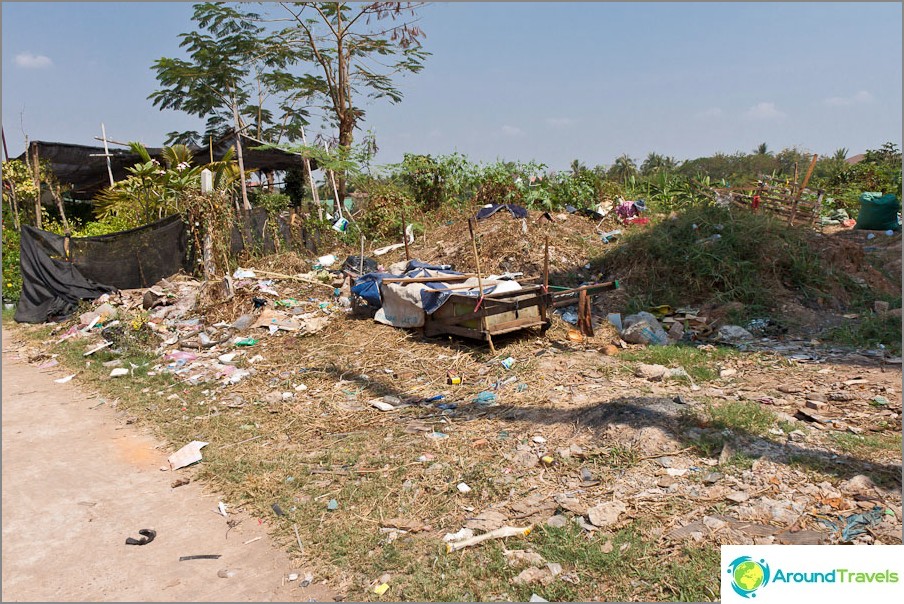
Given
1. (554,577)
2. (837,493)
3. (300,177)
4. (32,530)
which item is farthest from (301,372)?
(300,177)

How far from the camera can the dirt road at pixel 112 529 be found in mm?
3115

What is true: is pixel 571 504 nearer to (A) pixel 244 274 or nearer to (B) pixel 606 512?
(B) pixel 606 512

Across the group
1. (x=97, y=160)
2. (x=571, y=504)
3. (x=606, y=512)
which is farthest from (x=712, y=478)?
(x=97, y=160)

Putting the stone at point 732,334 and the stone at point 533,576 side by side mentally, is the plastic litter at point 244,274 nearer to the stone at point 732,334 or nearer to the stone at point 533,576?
the stone at point 732,334

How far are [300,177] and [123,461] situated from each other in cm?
1492

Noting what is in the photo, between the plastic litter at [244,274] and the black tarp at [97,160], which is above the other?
the black tarp at [97,160]

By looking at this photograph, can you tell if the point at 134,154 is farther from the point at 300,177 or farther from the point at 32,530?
the point at 32,530

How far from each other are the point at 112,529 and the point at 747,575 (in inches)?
137

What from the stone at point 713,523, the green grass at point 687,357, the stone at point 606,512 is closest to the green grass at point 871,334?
the green grass at point 687,357

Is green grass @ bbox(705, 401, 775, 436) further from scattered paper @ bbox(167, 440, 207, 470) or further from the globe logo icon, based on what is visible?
scattered paper @ bbox(167, 440, 207, 470)

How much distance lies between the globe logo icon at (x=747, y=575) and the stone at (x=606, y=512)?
781mm

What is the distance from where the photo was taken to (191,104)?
19.9m

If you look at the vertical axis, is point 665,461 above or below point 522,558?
above

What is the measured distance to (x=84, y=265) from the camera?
33.6 feet
